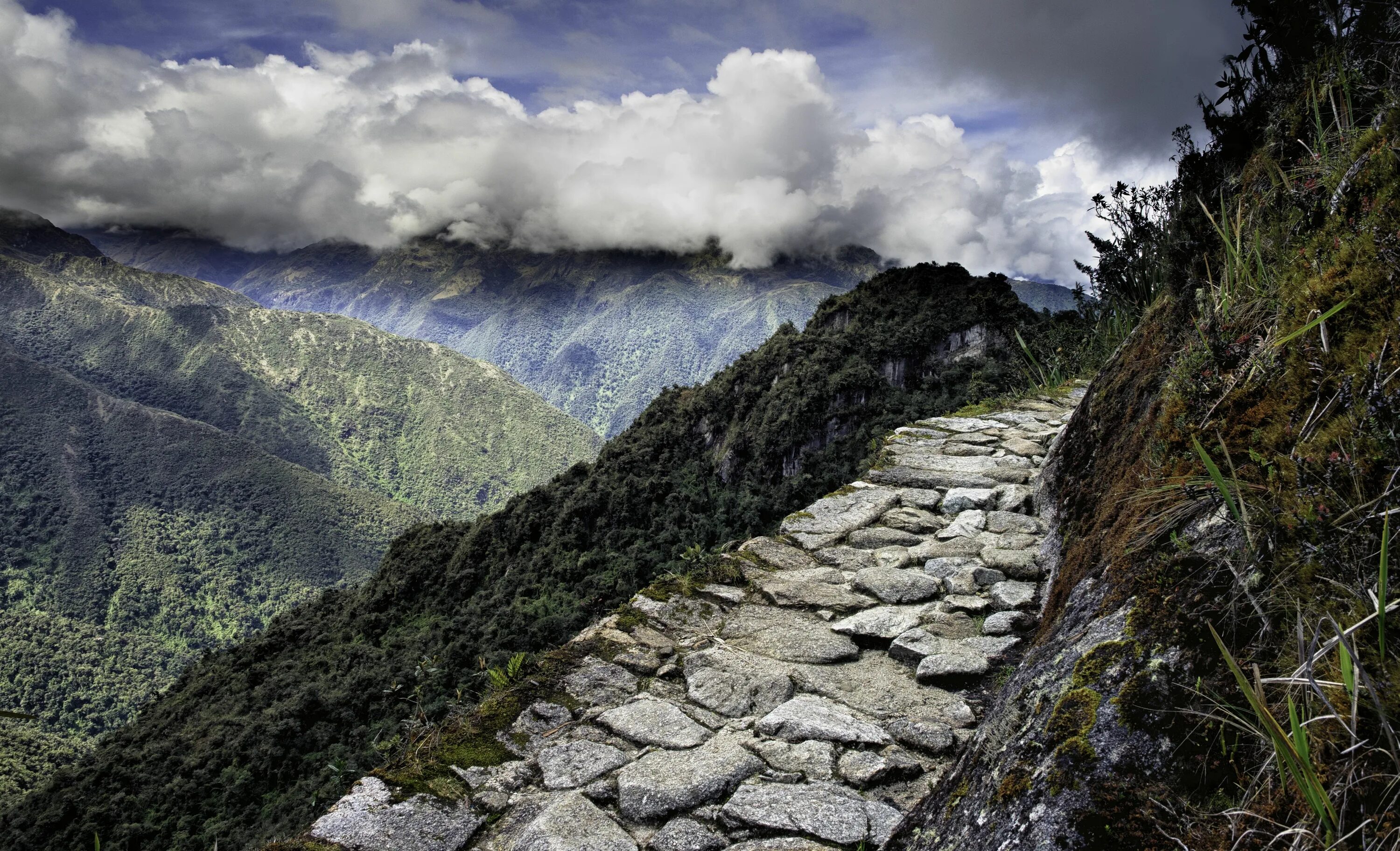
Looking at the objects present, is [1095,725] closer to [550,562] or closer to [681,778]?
[681,778]

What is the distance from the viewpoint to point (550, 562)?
38094 millimetres

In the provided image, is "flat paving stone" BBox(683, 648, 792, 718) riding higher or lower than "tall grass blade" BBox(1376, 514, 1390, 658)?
lower

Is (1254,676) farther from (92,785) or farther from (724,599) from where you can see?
(92,785)

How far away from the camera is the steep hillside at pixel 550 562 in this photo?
27.4 metres

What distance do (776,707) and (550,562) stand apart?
117 feet

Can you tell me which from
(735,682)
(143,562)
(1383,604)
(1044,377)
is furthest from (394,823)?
(143,562)

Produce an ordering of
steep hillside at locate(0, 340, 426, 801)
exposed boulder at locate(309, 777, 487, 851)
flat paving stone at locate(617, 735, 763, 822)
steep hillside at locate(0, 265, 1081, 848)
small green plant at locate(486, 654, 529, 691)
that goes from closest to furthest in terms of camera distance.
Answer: exposed boulder at locate(309, 777, 487, 851)
flat paving stone at locate(617, 735, 763, 822)
small green plant at locate(486, 654, 529, 691)
steep hillside at locate(0, 265, 1081, 848)
steep hillside at locate(0, 340, 426, 801)

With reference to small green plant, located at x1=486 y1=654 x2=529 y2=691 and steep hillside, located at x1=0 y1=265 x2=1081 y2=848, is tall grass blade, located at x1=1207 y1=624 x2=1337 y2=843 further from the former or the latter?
steep hillside, located at x1=0 y1=265 x2=1081 y2=848

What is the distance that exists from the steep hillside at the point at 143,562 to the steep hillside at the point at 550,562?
8201cm

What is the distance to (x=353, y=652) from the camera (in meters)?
40.9

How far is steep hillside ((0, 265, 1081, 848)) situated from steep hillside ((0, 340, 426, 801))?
82014 millimetres

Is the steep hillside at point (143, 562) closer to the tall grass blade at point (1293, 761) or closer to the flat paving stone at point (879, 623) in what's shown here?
the flat paving stone at point (879, 623)

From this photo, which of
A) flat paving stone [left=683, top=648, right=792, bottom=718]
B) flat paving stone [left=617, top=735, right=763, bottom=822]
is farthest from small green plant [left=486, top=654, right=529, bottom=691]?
flat paving stone [left=617, top=735, right=763, bottom=822]

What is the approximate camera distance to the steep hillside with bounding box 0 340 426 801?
373 feet
